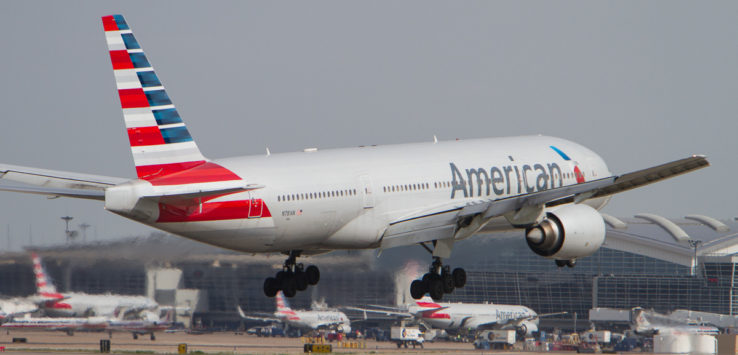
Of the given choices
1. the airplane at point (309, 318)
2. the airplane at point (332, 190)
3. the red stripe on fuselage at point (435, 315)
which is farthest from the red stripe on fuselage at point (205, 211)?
the red stripe on fuselage at point (435, 315)

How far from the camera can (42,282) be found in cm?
5731

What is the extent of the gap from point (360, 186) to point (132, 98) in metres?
7.56

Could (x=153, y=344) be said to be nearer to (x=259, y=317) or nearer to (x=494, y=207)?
(x=259, y=317)

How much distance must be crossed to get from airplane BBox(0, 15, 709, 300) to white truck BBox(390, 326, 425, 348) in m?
37.2

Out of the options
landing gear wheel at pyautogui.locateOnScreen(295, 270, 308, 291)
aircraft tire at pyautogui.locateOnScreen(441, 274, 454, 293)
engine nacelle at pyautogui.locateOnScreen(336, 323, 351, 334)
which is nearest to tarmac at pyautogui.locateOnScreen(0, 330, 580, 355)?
engine nacelle at pyautogui.locateOnScreen(336, 323, 351, 334)

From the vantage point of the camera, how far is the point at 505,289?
309 feet

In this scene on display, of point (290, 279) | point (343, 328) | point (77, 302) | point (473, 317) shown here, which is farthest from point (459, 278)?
point (473, 317)

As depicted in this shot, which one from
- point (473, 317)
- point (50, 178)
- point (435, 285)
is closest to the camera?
point (50, 178)

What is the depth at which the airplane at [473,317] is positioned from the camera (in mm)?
Answer: 84250

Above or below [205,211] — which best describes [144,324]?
below

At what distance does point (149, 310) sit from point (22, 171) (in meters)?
29.5

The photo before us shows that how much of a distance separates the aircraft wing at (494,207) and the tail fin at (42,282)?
87.8 ft

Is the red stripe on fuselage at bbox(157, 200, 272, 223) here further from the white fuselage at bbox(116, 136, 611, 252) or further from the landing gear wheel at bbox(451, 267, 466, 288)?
the landing gear wheel at bbox(451, 267, 466, 288)

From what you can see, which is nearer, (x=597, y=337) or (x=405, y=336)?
(x=405, y=336)
